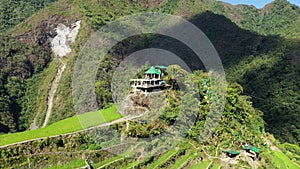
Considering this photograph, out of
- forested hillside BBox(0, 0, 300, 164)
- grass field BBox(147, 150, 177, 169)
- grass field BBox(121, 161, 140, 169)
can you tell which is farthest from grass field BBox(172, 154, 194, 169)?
forested hillside BBox(0, 0, 300, 164)

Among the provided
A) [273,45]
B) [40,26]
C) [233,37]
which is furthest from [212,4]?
[40,26]

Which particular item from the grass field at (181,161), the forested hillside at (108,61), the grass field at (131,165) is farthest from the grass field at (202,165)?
the forested hillside at (108,61)

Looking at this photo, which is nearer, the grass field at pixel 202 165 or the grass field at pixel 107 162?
the grass field at pixel 107 162

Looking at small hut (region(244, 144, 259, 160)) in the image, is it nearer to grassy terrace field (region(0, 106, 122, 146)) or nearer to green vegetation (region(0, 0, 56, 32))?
grassy terrace field (region(0, 106, 122, 146))

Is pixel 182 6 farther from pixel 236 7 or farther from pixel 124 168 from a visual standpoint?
pixel 124 168

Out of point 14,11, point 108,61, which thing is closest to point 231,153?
point 108,61

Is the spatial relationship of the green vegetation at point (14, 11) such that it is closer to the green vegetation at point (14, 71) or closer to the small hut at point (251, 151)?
the green vegetation at point (14, 71)

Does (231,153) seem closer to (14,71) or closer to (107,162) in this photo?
(107,162)
